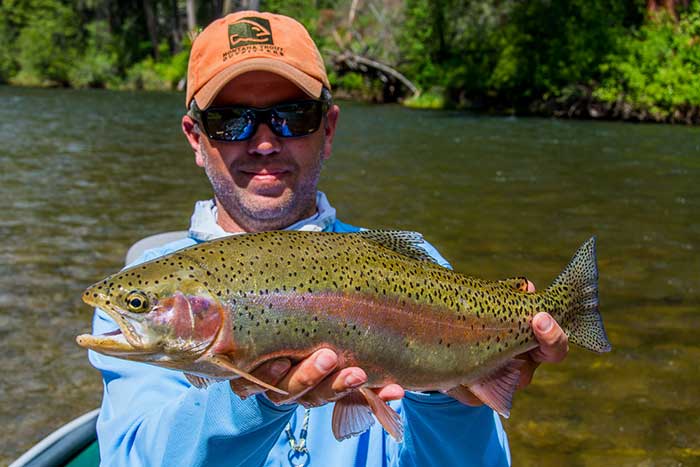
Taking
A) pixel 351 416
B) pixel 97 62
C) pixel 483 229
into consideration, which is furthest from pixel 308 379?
pixel 97 62

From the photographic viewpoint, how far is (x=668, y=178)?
1442 centimetres

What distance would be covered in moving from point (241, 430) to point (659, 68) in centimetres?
2865

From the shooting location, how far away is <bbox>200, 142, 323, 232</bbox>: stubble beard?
10.1 feet

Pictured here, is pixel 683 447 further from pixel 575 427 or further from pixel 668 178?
pixel 668 178

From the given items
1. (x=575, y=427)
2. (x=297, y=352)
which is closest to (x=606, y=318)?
(x=575, y=427)

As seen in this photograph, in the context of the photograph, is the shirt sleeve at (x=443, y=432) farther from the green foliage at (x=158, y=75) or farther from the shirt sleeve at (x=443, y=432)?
the green foliage at (x=158, y=75)

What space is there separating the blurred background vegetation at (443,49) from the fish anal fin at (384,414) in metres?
26.7

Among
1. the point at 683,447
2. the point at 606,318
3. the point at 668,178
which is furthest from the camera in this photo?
the point at 668,178

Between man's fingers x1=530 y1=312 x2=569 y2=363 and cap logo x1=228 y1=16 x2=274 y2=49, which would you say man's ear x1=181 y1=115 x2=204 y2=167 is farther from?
man's fingers x1=530 y1=312 x2=569 y2=363

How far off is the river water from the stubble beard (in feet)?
9.45

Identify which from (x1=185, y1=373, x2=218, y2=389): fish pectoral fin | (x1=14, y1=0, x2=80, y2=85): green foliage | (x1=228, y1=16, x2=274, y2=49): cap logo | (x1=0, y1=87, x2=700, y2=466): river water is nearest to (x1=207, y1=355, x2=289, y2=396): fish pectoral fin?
(x1=185, y1=373, x2=218, y2=389): fish pectoral fin

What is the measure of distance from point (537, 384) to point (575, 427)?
724mm

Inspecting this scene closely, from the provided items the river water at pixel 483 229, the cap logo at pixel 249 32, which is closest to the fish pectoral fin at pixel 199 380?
the cap logo at pixel 249 32

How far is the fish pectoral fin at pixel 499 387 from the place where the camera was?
246 cm
